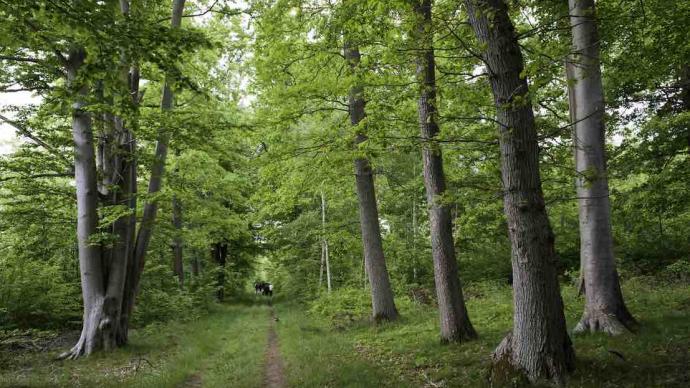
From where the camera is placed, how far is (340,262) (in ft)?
81.1

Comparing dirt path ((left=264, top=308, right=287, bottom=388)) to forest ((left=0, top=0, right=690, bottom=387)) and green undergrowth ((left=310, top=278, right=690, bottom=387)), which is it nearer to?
forest ((left=0, top=0, right=690, bottom=387))

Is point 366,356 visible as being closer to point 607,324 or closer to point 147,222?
point 607,324

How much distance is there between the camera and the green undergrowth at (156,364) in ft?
26.3

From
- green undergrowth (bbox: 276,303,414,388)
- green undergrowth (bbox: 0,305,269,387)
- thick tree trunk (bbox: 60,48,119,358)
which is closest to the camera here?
green undergrowth (bbox: 276,303,414,388)

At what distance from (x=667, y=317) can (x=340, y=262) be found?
59.1ft

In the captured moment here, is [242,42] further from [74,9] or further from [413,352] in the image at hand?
[413,352]

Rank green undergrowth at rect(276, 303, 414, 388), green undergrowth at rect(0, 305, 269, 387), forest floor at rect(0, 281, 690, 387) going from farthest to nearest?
green undergrowth at rect(0, 305, 269, 387) → green undergrowth at rect(276, 303, 414, 388) → forest floor at rect(0, 281, 690, 387)

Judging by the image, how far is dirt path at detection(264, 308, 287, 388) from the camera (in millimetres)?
8070

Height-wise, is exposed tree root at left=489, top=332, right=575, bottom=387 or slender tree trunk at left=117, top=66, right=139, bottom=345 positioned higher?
slender tree trunk at left=117, top=66, right=139, bottom=345

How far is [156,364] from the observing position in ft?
32.4

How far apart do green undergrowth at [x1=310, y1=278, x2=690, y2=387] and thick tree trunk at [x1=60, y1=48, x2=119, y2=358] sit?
5612 mm

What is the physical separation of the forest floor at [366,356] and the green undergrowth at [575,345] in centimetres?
2

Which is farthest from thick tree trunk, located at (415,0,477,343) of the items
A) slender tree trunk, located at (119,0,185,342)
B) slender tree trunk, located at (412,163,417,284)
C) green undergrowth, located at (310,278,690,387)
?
slender tree trunk, located at (412,163,417,284)

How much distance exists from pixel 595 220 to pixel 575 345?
84.5 inches
